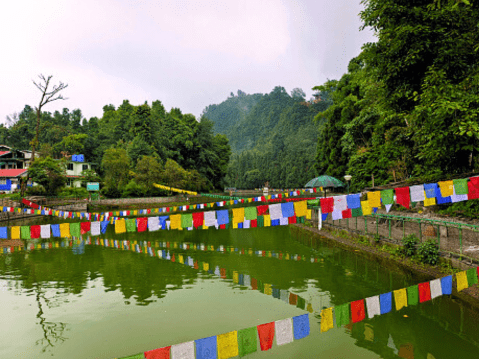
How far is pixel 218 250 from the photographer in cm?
1458

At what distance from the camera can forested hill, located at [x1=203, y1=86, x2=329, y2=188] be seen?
73.0m

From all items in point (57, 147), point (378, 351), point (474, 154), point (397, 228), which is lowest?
point (378, 351)

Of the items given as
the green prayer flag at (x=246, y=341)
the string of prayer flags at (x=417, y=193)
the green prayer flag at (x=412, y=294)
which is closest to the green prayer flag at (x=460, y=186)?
the string of prayer flags at (x=417, y=193)

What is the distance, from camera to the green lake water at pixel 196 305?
19.5 feet

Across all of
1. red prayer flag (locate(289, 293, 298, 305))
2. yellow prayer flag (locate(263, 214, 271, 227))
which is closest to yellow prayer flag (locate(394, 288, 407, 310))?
red prayer flag (locate(289, 293, 298, 305))

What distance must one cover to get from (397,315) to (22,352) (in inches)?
313

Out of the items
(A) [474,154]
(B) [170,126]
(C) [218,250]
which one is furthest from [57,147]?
(A) [474,154]

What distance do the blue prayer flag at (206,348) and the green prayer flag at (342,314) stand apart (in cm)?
193

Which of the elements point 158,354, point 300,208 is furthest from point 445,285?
point 158,354

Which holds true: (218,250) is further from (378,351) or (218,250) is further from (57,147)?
(57,147)

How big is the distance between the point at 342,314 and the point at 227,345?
190 centimetres

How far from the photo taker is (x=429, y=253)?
355 inches

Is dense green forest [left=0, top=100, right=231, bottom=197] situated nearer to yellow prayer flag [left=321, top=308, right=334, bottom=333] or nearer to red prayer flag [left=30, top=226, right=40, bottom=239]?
red prayer flag [left=30, top=226, right=40, bottom=239]

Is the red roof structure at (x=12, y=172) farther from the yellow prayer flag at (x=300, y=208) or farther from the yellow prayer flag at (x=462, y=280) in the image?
the yellow prayer flag at (x=462, y=280)
